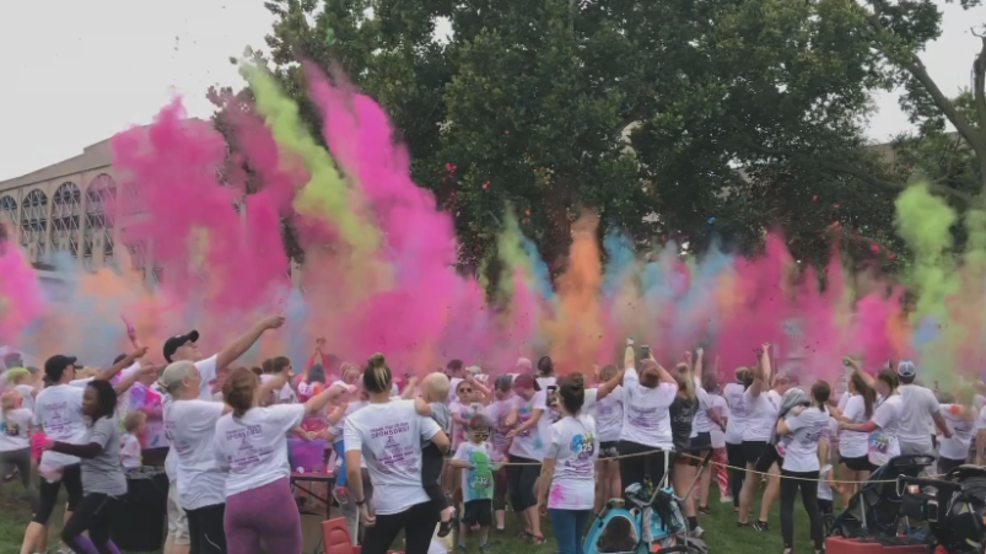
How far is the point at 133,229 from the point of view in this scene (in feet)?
48.4

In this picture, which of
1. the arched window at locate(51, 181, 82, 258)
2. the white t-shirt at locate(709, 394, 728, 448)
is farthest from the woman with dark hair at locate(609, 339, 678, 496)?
the arched window at locate(51, 181, 82, 258)

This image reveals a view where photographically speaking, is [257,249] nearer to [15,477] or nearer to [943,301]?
[15,477]

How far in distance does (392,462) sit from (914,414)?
6300 millimetres

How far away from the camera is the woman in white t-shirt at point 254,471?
5230 mm

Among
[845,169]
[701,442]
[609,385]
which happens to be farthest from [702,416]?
[845,169]

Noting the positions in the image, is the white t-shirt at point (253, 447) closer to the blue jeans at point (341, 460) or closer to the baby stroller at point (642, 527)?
the blue jeans at point (341, 460)

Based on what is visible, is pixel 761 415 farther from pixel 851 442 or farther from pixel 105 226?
pixel 105 226

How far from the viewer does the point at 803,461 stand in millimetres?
9117

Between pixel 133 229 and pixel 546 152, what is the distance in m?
8.61

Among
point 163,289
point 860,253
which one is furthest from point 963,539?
point 860,253

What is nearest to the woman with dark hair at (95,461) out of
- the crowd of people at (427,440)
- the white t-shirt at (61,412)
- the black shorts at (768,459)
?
the crowd of people at (427,440)

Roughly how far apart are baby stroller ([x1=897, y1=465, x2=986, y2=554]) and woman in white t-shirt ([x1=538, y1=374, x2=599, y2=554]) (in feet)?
9.62

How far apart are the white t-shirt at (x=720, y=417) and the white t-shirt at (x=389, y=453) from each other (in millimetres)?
7278

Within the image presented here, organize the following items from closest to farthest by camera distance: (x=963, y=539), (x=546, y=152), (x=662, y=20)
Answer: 1. (x=963, y=539)
2. (x=546, y=152)
3. (x=662, y=20)
